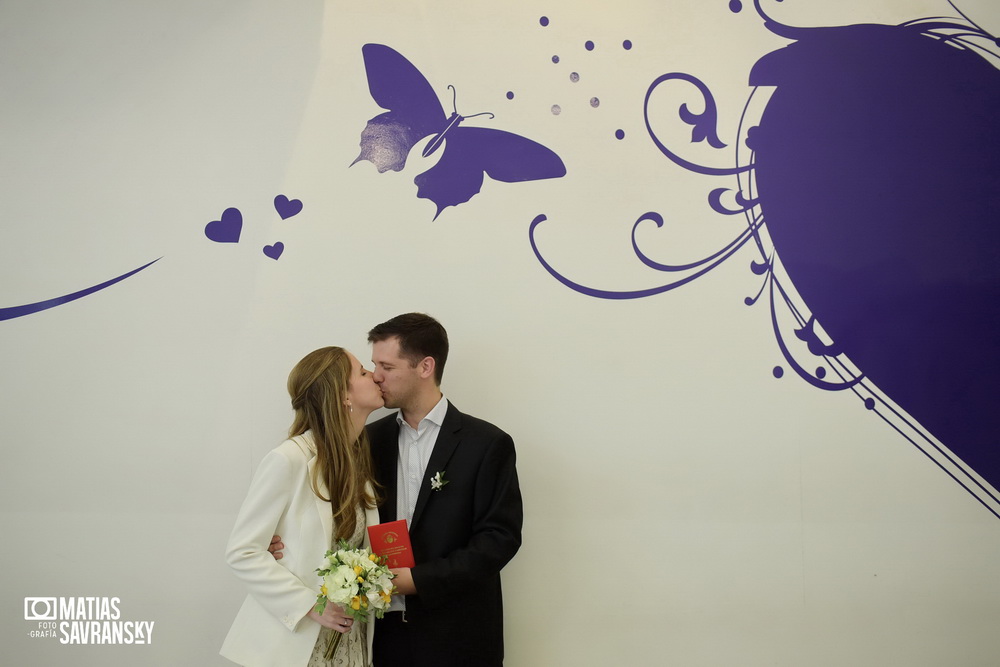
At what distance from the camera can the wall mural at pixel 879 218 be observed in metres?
3.32

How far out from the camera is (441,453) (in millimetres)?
2762

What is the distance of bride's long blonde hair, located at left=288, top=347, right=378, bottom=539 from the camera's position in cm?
255

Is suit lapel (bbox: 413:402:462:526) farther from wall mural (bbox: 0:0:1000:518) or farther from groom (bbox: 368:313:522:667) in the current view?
wall mural (bbox: 0:0:1000:518)

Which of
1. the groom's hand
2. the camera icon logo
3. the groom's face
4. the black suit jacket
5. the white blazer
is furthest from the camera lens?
the camera icon logo

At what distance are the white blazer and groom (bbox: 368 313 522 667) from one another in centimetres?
32

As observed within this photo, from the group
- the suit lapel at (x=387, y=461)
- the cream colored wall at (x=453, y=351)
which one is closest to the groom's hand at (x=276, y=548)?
the suit lapel at (x=387, y=461)

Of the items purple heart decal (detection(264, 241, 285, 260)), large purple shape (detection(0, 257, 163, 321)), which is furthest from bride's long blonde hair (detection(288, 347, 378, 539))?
large purple shape (detection(0, 257, 163, 321))

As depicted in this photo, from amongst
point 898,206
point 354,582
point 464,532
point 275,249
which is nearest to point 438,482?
point 464,532

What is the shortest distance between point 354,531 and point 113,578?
1.25 m

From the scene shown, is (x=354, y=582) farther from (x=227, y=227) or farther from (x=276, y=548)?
(x=227, y=227)

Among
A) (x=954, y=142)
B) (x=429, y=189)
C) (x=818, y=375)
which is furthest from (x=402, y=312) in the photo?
(x=954, y=142)

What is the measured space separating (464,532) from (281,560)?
635 millimetres

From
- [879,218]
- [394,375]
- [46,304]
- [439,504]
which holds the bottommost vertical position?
[439,504]

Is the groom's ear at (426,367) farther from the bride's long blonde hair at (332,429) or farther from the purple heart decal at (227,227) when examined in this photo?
the purple heart decal at (227,227)
